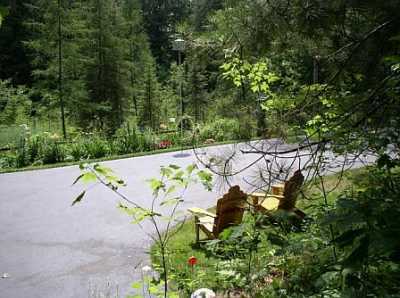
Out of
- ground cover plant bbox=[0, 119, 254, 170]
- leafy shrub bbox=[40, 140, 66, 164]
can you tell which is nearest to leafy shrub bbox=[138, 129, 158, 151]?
ground cover plant bbox=[0, 119, 254, 170]

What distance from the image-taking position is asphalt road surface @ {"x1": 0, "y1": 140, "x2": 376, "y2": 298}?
3844 mm

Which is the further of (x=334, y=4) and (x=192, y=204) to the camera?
(x=192, y=204)

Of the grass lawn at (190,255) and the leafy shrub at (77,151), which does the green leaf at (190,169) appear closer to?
the grass lawn at (190,255)

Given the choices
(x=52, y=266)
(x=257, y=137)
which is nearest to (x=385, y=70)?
(x=257, y=137)

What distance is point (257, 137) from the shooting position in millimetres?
2619

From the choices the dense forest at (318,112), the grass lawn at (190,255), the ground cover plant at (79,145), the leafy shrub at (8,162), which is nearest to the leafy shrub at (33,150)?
the ground cover plant at (79,145)

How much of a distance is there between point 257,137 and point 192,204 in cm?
408

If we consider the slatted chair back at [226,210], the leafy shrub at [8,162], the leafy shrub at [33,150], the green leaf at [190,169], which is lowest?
the leafy shrub at [8,162]

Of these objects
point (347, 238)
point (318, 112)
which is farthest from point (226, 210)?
point (347, 238)

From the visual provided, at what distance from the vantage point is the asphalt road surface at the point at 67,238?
12.6 feet

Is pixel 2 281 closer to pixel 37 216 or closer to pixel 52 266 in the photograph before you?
pixel 52 266

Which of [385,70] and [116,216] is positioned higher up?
[385,70]

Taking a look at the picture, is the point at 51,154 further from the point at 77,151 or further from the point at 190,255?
the point at 190,255

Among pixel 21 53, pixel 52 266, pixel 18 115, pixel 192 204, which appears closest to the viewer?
pixel 52 266
